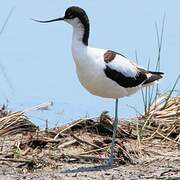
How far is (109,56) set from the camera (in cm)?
834

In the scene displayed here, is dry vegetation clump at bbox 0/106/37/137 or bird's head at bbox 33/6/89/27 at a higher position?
bird's head at bbox 33/6/89/27

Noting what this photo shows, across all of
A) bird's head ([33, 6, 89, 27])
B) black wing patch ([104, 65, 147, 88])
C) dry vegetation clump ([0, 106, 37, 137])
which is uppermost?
bird's head ([33, 6, 89, 27])

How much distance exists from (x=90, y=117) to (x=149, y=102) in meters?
1.07

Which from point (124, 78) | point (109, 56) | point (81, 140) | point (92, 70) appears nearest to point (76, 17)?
point (109, 56)

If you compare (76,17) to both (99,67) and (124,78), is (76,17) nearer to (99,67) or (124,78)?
(99,67)

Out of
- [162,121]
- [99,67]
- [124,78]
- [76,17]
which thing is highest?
[76,17]

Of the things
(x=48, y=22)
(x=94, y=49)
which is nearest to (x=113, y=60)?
(x=94, y=49)

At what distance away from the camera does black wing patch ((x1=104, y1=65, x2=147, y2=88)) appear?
8.20 meters

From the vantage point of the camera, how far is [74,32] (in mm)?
8328

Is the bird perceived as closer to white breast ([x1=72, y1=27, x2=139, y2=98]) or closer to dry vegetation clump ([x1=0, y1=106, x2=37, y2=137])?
white breast ([x1=72, y1=27, x2=139, y2=98])

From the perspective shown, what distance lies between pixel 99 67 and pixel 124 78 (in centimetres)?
42

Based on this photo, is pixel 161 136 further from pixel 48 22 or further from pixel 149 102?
pixel 48 22

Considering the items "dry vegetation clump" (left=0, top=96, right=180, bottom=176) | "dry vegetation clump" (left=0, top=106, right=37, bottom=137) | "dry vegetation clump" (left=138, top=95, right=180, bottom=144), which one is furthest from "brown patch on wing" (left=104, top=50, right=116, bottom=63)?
"dry vegetation clump" (left=0, top=106, right=37, bottom=137)

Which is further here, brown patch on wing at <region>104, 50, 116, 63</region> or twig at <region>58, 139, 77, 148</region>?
twig at <region>58, 139, 77, 148</region>
